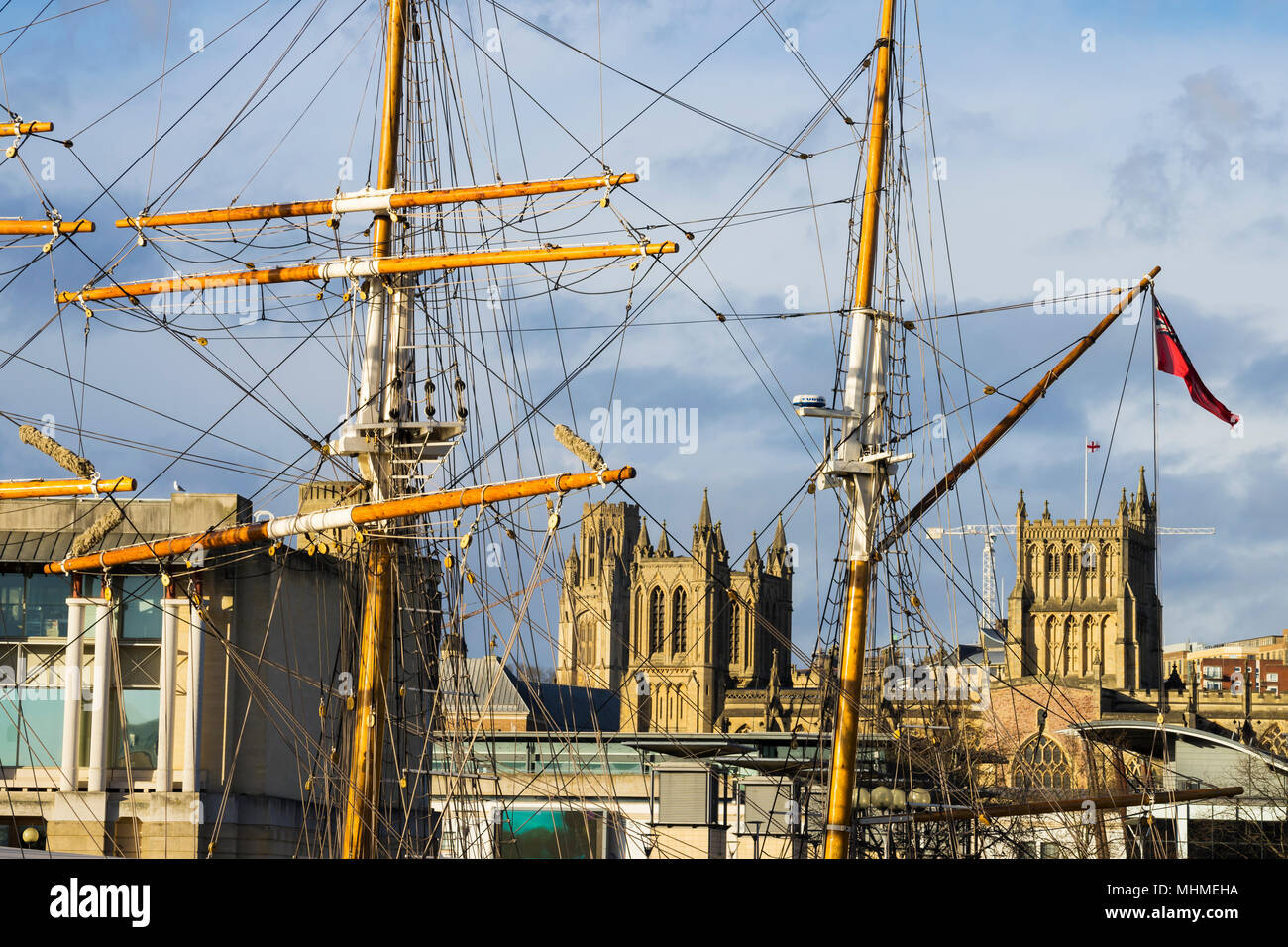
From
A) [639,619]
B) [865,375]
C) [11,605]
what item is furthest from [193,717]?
[639,619]

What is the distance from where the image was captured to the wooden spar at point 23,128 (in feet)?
102

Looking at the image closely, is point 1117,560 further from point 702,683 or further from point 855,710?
point 855,710

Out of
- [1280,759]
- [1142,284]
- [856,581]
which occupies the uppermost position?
[1142,284]

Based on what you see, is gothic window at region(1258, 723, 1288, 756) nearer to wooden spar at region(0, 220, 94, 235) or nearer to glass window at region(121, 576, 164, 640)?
glass window at region(121, 576, 164, 640)

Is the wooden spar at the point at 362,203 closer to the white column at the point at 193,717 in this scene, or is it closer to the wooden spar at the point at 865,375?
the wooden spar at the point at 865,375

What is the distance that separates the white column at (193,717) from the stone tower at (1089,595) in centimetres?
12479

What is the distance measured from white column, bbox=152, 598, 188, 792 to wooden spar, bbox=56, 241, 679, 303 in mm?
10110

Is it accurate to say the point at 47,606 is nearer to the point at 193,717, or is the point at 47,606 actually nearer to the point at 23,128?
the point at 193,717

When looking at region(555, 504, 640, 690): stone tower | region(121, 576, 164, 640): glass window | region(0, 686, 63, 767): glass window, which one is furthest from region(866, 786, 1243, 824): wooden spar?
region(555, 504, 640, 690): stone tower

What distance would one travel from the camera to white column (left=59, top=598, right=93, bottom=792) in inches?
1657

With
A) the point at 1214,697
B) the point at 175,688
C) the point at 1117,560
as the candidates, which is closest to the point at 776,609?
the point at 1117,560
